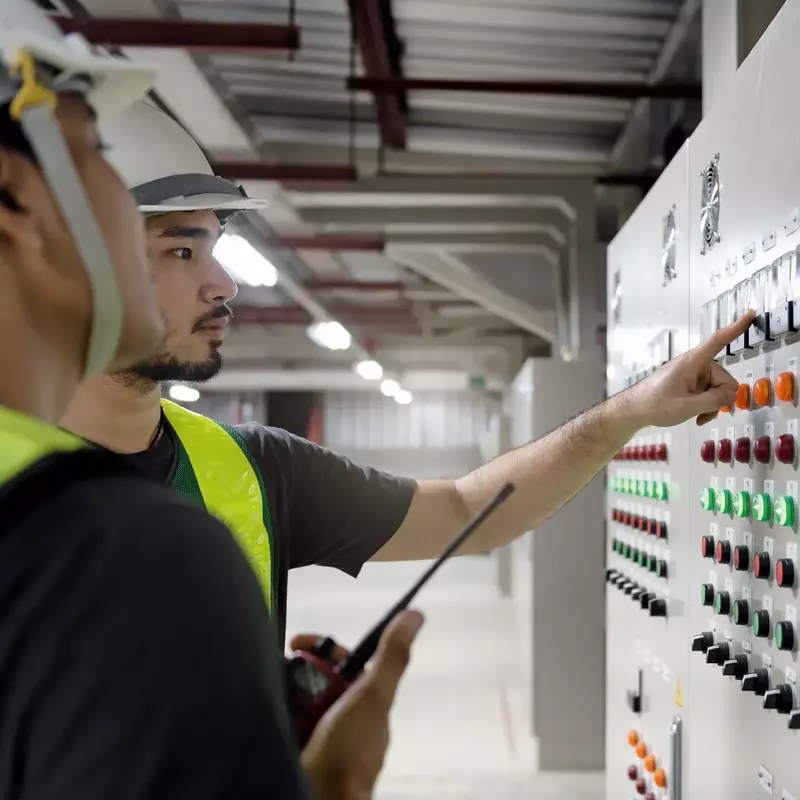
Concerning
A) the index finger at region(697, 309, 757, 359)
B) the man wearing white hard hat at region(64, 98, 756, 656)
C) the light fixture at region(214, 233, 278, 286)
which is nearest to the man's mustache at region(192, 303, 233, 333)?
the man wearing white hard hat at region(64, 98, 756, 656)

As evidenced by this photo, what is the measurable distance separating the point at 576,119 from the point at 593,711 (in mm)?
2830

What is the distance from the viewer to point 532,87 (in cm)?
315

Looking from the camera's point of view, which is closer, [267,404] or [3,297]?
[3,297]

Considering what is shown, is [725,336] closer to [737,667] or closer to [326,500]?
[737,667]

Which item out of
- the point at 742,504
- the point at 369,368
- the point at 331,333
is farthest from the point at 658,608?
the point at 369,368

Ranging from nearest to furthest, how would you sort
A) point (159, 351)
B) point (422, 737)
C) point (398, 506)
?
point (159, 351)
point (398, 506)
point (422, 737)

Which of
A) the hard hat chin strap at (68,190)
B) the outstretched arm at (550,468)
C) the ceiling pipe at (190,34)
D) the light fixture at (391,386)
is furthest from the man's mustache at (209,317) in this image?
the light fixture at (391,386)

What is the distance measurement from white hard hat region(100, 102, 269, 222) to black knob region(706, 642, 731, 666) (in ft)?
3.61

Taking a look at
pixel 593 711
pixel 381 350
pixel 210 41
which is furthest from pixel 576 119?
pixel 381 350

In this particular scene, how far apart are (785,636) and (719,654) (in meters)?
0.26

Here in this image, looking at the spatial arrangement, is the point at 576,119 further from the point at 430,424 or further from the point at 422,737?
the point at 430,424

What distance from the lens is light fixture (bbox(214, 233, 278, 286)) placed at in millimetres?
3688

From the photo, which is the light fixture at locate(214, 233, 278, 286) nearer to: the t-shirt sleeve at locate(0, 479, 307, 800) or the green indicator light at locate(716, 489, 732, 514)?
the green indicator light at locate(716, 489, 732, 514)

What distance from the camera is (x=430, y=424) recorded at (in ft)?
49.0
